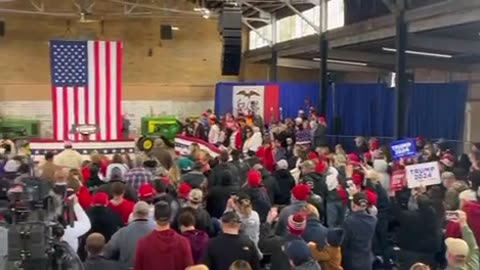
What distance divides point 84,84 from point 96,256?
12233 millimetres

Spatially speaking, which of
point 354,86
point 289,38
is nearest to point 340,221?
point 354,86

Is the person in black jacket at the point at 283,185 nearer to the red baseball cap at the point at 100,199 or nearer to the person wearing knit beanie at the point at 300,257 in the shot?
the red baseball cap at the point at 100,199

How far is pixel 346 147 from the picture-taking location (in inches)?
913

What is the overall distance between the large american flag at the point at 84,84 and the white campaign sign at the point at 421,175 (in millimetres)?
10424

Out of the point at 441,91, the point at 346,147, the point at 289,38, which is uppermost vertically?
the point at 289,38

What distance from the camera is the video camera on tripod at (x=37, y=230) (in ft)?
16.4

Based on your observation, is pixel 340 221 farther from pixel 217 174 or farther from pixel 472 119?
pixel 472 119

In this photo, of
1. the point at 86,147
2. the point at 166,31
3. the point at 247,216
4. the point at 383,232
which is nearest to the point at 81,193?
the point at 247,216

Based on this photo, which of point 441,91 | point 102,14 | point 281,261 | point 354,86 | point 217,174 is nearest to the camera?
point 281,261

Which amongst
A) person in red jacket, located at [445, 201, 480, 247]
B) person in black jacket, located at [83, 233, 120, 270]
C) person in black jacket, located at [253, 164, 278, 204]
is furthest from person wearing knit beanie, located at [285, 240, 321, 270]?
person in black jacket, located at [253, 164, 278, 204]

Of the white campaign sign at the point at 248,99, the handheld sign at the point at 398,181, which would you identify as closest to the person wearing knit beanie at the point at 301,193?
the handheld sign at the point at 398,181

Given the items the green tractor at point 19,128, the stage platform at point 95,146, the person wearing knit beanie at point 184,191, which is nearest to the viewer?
the person wearing knit beanie at point 184,191

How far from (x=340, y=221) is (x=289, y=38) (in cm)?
1935

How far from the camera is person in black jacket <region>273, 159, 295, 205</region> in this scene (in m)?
10.1
